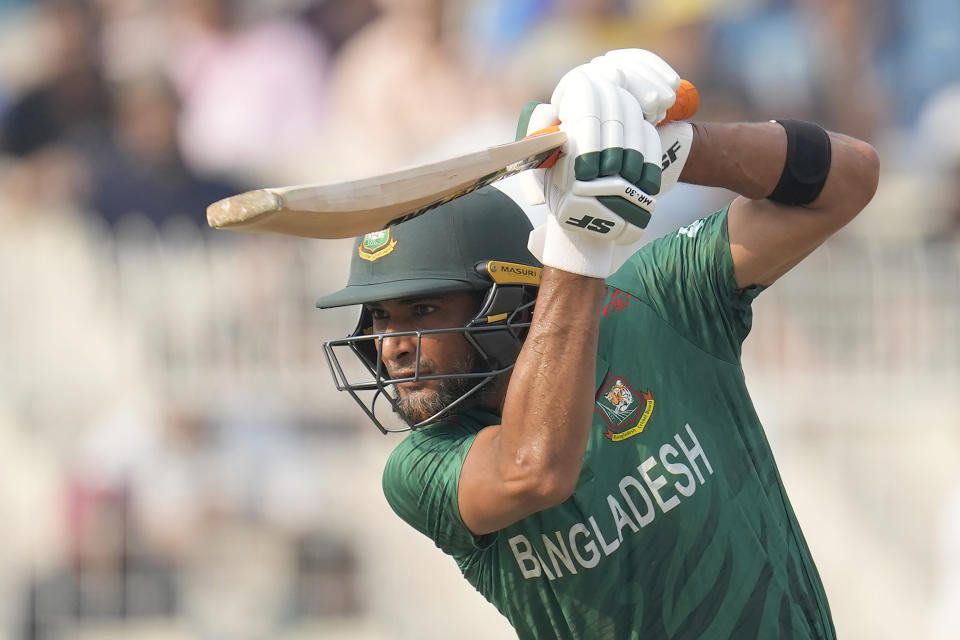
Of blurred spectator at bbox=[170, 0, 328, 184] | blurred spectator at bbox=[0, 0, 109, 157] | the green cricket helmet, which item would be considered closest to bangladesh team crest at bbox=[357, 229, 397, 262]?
the green cricket helmet

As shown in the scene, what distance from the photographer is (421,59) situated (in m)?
8.42

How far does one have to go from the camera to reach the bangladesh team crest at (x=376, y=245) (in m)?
2.93

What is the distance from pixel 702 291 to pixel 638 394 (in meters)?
0.27

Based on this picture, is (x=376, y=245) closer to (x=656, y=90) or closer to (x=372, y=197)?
(x=372, y=197)

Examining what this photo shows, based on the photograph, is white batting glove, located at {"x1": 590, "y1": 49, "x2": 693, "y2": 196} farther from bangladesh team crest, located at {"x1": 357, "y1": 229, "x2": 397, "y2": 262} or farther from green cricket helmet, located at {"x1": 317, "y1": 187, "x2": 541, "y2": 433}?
bangladesh team crest, located at {"x1": 357, "y1": 229, "x2": 397, "y2": 262}

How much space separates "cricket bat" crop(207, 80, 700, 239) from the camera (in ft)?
7.37

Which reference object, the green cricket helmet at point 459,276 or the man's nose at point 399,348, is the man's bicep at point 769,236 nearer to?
the green cricket helmet at point 459,276

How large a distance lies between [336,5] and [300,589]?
369 centimetres

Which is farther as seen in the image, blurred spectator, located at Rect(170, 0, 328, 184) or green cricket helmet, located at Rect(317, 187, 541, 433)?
blurred spectator, located at Rect(170, 0, 328, 184)

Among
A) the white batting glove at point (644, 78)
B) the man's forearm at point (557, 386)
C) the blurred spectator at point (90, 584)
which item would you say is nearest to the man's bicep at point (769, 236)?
the white batting glove at point (644, 78)

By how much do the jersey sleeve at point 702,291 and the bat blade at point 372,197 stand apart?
0.57 m

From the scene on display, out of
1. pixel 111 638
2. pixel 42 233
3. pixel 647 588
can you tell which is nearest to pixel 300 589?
pixel 111 638

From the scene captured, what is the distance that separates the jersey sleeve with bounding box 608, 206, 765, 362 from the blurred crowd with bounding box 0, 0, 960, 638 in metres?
4.79

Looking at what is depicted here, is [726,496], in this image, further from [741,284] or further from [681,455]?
[741,284]
